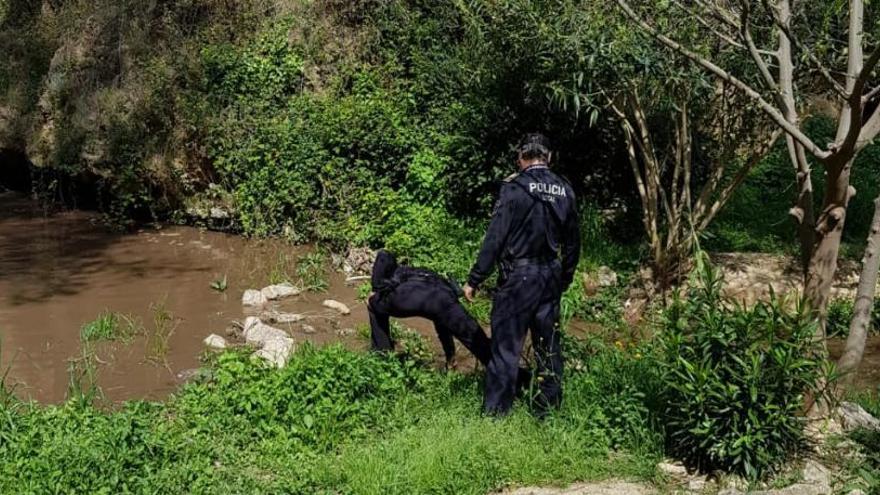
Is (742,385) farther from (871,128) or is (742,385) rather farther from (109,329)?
(109,329)

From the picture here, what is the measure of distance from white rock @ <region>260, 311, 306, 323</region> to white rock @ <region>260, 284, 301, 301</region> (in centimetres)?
53

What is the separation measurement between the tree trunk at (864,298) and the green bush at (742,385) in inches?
35.4

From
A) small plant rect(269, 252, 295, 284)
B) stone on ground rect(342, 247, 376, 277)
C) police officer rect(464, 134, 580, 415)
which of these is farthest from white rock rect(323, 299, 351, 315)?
police officer rect(464, 134, 580, 415)

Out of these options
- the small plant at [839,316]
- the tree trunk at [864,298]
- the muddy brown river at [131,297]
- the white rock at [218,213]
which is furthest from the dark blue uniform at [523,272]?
the white rock at [218,213]

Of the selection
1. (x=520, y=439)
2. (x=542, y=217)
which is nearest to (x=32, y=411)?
→ (x=520, y=439)

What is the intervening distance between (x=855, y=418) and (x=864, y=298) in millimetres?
809

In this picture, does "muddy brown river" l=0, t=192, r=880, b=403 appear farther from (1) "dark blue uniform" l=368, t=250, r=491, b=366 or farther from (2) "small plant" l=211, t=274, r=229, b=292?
(1) "dark blue uniform" l=368, t=250, r=491, b=366

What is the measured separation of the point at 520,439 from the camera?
5684mm

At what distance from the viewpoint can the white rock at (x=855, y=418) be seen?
18.9 ft

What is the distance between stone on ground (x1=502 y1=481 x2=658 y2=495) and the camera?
5230 mm

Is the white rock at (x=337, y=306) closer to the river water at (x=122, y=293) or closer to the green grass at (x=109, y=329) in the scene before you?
the river water at (x=122, y=293)

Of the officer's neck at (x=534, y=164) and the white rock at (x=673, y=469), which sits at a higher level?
the officer's neck at (x=534, y=164)

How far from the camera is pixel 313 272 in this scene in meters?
10.9

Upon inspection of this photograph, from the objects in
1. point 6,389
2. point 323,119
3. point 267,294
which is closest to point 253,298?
point 267,294
